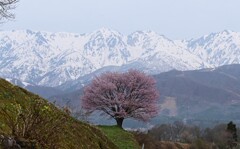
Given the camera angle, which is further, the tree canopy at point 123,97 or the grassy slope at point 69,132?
the tree canopy at point 123,97

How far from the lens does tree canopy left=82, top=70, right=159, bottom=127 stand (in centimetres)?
7181

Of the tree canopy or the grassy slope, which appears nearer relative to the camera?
the grassy slope

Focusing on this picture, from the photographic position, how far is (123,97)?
71.6 meters

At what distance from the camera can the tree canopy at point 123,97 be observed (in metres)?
71.8

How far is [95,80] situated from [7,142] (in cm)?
6215

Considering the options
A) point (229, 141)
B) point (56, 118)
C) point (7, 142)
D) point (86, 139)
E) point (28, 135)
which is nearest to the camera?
point (7, 142)

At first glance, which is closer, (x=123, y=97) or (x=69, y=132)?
(x=69, y=132)

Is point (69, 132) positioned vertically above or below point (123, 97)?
below

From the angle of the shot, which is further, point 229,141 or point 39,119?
point 229,141

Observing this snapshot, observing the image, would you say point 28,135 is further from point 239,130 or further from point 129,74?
point 239,130

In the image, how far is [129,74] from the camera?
7475 centimetres

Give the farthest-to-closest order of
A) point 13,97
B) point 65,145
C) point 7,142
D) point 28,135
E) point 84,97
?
point 84,97 → point 13,97 → point 65,145 → point 28,135 → point 7,142

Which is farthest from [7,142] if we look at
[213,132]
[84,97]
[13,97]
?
[213,132]

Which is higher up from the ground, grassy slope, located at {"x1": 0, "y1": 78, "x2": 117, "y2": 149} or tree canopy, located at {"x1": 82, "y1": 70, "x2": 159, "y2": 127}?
tree canopy, located at {"x1": 82, "y1": 70, "x2": 159, "y2": 127}
